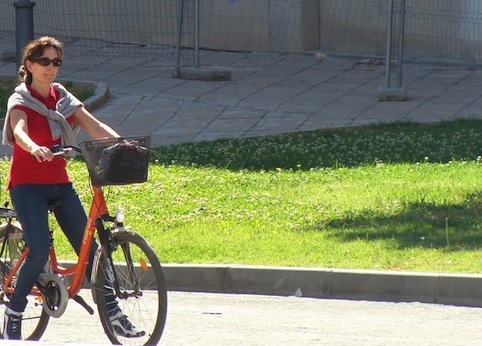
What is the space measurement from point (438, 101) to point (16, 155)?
34.4ft

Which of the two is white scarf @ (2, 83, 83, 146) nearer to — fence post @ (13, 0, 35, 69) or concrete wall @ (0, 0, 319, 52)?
fence post @ (13, 0, 35, 69)

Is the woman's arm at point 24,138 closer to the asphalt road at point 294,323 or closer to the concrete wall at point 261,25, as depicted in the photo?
the asphalt road at point 294,323

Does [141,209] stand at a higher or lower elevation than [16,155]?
lower

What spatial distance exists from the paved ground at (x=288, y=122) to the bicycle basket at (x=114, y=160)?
1.25m

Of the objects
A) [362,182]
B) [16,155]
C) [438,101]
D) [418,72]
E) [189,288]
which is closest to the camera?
[16,155]

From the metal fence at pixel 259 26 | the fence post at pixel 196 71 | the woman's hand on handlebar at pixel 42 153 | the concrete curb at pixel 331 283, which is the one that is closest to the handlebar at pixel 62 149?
the woman's hand on handlebar at pixel 42 153

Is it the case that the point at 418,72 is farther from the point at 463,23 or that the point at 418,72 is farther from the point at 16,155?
the point at 16,155

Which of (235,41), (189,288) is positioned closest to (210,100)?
(235,41)

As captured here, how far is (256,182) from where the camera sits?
11.8 metres

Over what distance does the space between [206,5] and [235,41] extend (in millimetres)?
822

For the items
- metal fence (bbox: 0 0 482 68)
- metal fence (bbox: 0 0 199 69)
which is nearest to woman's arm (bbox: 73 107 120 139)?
metal fence (bbox: 0 0 482 68)

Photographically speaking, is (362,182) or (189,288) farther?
(362,182)

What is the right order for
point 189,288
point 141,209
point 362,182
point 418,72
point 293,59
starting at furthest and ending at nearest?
point 293,59
point 418,72
point 362,182
point 141,209
point 189,288

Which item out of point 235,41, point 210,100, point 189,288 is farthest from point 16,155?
point 235,41
